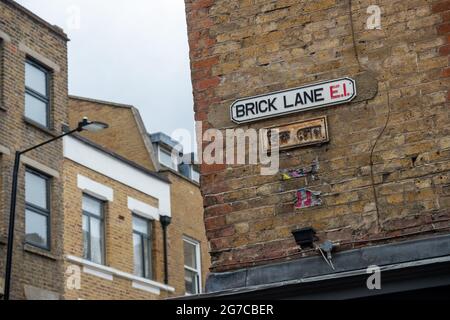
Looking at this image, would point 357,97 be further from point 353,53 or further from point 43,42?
point 43,42

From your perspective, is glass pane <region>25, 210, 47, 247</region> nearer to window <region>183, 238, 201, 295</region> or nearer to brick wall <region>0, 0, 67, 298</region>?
brick wall <region>0, 0, 67, 298</region>

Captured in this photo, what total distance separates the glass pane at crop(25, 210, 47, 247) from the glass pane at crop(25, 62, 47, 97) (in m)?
3.14

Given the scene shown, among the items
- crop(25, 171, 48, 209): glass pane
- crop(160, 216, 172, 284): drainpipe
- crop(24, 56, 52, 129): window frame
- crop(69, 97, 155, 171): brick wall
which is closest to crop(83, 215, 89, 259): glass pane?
crop(25, 171, 48, 209): glass pane

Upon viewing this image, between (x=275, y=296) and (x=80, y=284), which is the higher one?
(x=80, y=284)

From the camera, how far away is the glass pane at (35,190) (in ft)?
70.7

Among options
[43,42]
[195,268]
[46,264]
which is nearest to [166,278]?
[195,268]

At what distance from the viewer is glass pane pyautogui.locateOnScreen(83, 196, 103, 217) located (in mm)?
23906

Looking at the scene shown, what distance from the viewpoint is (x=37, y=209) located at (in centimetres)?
2188

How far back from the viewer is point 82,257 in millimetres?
23156

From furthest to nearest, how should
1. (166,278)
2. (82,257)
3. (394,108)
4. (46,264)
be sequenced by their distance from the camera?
(166,278) < (82,257) < (46,264) < (394,108)

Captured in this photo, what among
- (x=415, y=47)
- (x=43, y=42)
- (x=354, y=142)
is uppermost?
(x=43, y=42)

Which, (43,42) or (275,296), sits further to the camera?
(43,42)
